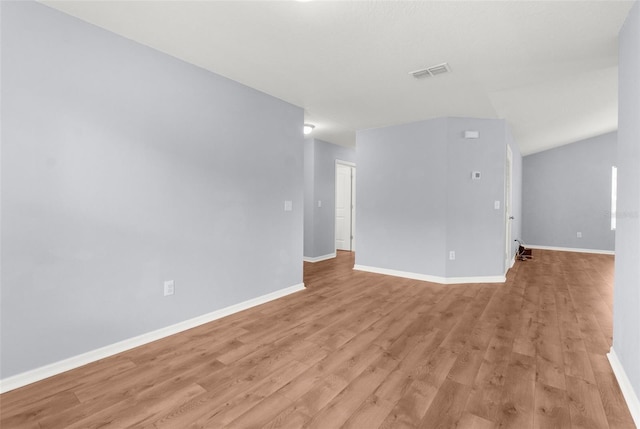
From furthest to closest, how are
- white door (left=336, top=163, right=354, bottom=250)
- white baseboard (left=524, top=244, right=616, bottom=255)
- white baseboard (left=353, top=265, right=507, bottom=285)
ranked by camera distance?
white baseboard (left=524, top=244, right=616, bottom=255)
white door (left=336, top=163, right=354, bottom=250)
white baseboard (left=353, top=265, right=507, bottom=285)

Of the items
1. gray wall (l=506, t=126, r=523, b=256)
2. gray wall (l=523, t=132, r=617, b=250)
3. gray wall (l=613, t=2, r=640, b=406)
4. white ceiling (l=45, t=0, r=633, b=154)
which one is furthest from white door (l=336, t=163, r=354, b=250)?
gray wall (l=613, t=2, r=640, b=406)

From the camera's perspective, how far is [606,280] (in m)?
4.77

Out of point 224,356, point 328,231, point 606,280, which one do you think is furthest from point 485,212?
point 224,356

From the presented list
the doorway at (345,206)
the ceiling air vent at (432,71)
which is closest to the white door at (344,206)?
the doorway at (345,206)

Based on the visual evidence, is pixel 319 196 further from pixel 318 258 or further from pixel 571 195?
pixel 571 195

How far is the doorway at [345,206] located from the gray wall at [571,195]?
5.04 metres

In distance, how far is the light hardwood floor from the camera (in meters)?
1.63

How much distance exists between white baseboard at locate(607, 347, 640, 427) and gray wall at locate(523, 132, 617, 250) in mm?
6911

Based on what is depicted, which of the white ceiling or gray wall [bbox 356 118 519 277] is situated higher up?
the white ceiling

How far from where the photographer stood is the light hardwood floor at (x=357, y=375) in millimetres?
1634

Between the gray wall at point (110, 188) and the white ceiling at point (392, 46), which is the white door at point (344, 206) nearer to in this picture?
the white ceiling at point (392, 46)

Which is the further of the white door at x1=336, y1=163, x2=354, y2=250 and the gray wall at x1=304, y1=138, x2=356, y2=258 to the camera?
the white door at x1=336, y1=163, x2=354, y2=250

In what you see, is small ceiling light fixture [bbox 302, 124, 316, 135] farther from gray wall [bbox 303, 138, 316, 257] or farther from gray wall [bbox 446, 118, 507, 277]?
gray wall [bbox 446, 118, 507, 277]

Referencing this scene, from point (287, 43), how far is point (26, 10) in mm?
1701
